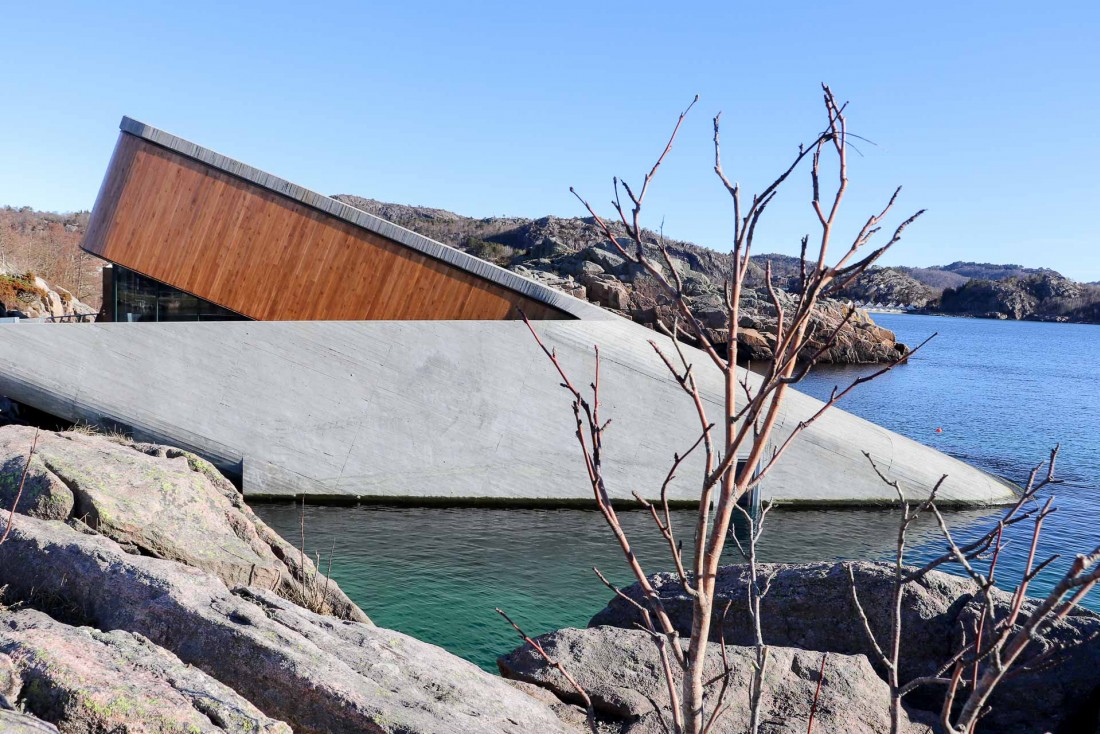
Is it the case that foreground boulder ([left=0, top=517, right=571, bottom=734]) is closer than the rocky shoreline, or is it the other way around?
the rocky shoreline

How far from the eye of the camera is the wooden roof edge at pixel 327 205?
17.1 m

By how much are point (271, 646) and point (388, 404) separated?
39.8 feet

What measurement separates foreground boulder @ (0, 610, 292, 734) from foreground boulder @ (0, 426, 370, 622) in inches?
116

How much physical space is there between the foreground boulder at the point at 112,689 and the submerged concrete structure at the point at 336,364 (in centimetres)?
1238

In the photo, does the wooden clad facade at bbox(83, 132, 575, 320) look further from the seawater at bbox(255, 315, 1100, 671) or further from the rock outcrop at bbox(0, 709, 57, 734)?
the rock outcrop at bbox(0, 709, 57, 734)

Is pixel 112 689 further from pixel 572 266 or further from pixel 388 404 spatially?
pixel 572 266

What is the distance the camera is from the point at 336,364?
16.9 m

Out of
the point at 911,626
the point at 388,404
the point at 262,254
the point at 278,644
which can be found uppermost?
the point at 262,254

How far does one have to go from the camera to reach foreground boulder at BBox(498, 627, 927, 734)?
6035 millimetres

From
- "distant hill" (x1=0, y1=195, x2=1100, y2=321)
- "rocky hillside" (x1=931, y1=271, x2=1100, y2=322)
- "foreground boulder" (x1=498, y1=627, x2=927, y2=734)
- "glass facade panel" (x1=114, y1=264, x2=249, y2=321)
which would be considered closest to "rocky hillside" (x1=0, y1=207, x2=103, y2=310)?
"distant hill" (x1=0, y1=195, x2=1100, y2=321)

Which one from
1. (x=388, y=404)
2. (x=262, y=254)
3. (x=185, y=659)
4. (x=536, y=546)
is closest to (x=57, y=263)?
(x=262, y=254)

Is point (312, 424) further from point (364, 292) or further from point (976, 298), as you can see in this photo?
point (976, 298)

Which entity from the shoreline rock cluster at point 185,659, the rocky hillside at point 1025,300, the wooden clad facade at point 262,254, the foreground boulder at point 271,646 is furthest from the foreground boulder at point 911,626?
the rocky hillside at point 1025,300

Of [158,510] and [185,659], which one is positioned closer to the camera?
[185,659]
